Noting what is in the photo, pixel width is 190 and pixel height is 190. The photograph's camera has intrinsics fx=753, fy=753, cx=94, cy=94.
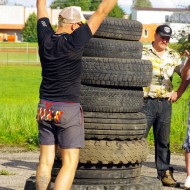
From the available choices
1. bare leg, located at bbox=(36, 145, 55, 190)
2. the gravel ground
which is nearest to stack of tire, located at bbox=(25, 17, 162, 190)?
bare leg, located at bbox=(36, 145, 55, 190)

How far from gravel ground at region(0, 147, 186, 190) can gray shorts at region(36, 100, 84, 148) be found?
7.17 ft

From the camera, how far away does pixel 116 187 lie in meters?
7.49

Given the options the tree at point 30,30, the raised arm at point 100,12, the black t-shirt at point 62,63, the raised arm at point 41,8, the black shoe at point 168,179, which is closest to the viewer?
the black t-shirt at point 62,63

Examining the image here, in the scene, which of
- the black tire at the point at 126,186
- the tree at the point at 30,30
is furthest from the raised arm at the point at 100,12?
the tree at the point at 30,30

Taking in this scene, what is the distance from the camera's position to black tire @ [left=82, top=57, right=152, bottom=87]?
7.51 m

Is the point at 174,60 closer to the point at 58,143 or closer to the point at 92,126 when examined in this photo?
the point at 92,126

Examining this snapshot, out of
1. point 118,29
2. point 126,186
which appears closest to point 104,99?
point 118,29

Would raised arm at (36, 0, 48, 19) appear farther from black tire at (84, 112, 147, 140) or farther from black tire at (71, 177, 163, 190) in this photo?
black tire at (71, 177, 163, 190)

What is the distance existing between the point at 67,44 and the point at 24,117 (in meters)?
7.01

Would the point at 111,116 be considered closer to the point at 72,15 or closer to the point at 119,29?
the point at 119,29

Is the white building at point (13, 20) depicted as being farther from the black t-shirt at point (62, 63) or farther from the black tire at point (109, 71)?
the black t-shirt at point (62, 63)

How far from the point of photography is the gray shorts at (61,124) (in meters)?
6.52

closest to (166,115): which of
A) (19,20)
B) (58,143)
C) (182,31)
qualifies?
(58,143)

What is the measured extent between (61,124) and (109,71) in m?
1.19
